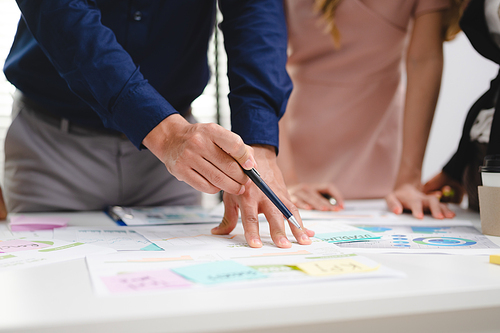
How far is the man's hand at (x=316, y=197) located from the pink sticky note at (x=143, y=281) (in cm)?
66

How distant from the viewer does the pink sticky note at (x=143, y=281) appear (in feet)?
1.28

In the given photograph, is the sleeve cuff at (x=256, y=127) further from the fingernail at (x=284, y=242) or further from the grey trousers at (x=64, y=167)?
the grey trousers at (x=64, y=167)

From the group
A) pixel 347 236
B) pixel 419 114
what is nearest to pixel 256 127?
pixel 347 236

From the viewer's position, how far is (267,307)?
13.5 inches

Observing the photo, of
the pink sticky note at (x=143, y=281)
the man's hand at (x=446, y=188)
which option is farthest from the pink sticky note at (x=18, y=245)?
the man's hand at (x=446, y=188)

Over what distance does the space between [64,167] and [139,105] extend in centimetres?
47

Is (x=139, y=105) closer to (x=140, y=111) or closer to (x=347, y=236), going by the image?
(x=140, y=111)

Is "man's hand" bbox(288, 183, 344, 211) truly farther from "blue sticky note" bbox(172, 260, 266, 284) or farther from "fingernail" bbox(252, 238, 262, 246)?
"blue sticky note" bbox(172, 260, 266, 284)

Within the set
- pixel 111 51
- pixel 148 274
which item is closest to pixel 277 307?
pixel 148 274

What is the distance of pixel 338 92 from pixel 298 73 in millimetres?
150

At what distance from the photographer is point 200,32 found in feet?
3.40

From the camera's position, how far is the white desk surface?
12.8 inches

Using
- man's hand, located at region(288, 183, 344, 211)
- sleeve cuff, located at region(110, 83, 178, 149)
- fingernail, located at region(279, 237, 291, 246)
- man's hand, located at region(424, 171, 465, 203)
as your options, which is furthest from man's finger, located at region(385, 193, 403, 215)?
sleeve cuff, located at region(110, 83, 178, 149)

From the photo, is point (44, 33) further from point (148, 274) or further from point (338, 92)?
point (338, 92)
